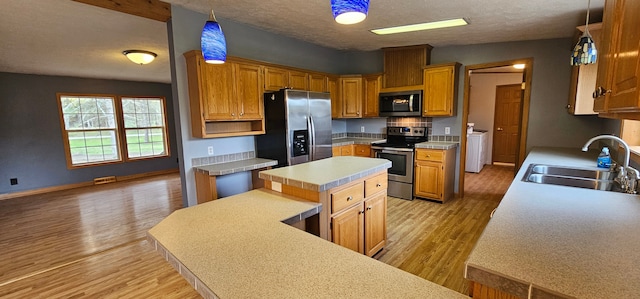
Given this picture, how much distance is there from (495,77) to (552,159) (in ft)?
16.5

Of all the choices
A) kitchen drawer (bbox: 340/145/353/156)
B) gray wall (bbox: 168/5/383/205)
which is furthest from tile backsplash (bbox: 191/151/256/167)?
kitchen drawer (bbox: 340/145/353/156)

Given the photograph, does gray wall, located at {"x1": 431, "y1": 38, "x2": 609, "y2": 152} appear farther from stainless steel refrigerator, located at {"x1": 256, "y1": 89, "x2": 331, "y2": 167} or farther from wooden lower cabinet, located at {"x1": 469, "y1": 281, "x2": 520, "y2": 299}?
wooden lower cabinet, located at {"x1": 469, "y1": 281, "x2": 520, "y2": 299}

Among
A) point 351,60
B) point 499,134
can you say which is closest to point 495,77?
point 499,134

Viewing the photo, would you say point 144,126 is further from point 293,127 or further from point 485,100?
point 485,100

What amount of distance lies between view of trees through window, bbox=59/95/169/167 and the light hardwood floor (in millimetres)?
1327

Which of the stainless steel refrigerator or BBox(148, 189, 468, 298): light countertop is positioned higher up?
the stainless steel refrigerator

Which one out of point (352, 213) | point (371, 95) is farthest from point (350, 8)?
point (371, 95)

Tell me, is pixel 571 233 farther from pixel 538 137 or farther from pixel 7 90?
pixel 7 90

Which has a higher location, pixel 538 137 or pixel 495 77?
pixel 495 77

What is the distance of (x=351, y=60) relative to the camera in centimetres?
536

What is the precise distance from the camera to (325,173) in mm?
2082

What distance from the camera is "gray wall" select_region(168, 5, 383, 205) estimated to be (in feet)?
9.92

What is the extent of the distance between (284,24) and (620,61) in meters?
3.12

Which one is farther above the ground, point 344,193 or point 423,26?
point 423,26
